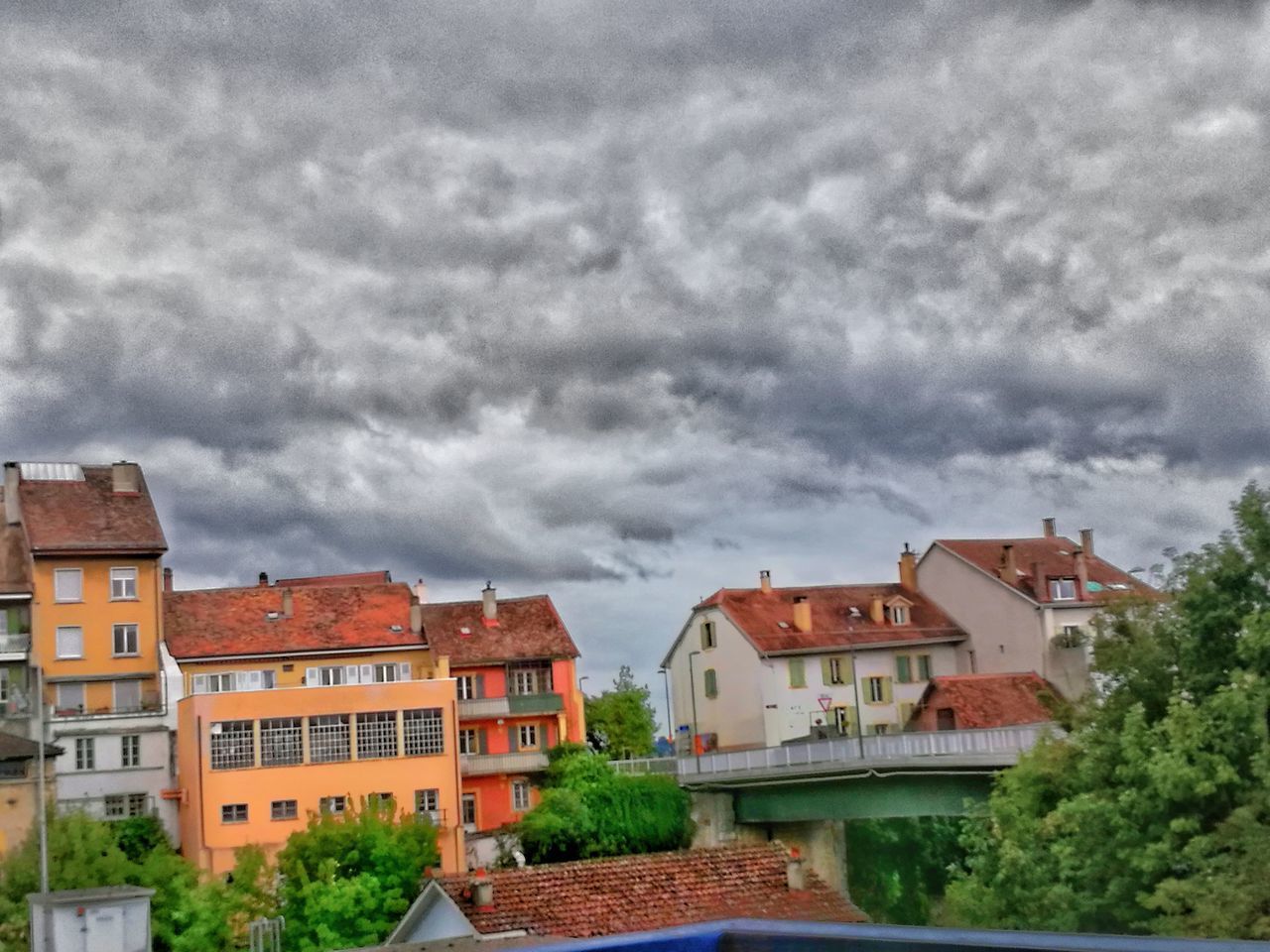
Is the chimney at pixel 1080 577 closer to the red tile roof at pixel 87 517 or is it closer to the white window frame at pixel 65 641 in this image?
the red tile roof at pixel 87 517

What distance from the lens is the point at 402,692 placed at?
5159cm

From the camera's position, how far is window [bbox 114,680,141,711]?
178ft

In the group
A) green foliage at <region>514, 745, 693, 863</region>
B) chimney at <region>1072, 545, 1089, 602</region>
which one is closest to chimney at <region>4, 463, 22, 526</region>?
green foliage at <region>514, 745, 693, 863</region>

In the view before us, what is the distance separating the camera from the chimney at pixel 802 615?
66938 mm

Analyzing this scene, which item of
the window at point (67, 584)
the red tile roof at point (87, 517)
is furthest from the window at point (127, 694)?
the red tile roof at point (87, 517)

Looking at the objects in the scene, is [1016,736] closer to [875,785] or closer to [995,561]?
[875,785]

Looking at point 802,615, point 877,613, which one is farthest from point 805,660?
point 877,613

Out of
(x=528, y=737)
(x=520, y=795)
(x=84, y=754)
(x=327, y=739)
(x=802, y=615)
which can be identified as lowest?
(x=520, y=795)

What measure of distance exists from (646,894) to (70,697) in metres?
30.0

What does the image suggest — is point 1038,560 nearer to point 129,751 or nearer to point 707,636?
point 707,636

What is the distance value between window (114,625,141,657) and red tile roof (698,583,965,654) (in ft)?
85.2

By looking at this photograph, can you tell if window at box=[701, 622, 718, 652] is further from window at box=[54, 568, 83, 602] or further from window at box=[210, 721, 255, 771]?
window at box=[54, 568, 83, 602]

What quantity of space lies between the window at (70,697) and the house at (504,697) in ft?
45.1

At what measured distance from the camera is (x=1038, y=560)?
6919 centimetres
